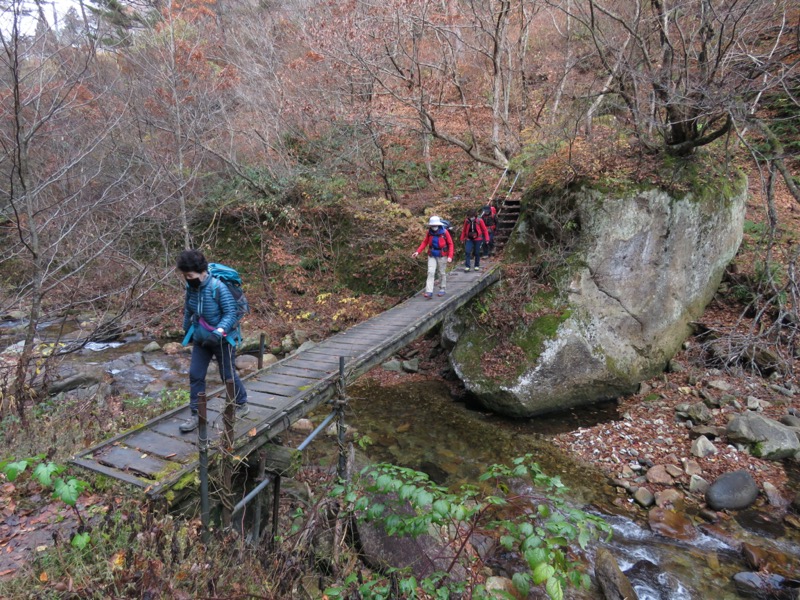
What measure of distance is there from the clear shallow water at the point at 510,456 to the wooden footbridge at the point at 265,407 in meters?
1.75

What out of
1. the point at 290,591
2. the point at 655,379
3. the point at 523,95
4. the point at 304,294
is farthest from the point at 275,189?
the point at 290,591

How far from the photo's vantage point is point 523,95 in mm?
17906

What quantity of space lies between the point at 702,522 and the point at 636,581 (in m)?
1.71

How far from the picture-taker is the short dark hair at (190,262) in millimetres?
4039

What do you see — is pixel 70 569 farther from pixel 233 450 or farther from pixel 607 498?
pixel 607 498

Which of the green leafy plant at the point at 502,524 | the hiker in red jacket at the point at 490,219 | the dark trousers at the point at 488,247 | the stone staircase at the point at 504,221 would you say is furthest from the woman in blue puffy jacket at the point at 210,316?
the stone staircase at the point at 504,221

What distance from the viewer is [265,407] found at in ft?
17.1

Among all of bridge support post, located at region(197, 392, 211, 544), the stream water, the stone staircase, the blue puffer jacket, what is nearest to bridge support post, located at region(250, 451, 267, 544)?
bridge support post, located at region(197, 392, 211, 544)

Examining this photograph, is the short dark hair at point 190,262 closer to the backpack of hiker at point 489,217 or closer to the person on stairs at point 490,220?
the person on stairs at point 490,220

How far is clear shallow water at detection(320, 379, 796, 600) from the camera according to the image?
5199 millimetres

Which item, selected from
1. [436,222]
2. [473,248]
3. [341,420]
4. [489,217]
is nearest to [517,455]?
[341,420]

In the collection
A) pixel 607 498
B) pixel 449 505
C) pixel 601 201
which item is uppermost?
pixel 601 201

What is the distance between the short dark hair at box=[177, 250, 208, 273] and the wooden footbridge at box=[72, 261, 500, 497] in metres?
1.61

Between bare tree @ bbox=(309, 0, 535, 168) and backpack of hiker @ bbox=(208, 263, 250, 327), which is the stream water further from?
bare tree @ bbox=(309, 0, 535, 168)
